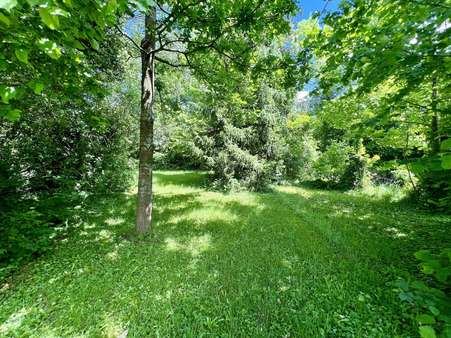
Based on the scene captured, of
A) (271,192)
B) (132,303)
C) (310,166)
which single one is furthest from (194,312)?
(310,166)

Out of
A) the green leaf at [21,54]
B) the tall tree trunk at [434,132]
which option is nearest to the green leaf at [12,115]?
the green leaf at [21,54]

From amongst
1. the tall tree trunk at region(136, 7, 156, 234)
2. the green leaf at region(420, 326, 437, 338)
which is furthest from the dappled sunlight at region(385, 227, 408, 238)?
the tall tree trunk at region(136, 7, 156, 234)

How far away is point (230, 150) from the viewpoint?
27.7 ft

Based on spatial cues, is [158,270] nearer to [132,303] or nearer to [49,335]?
[132,303]

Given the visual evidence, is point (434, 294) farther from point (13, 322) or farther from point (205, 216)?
point (205, 216)

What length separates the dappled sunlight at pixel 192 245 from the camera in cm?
353

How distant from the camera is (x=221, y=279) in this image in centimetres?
276

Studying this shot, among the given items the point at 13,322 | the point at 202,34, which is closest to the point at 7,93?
the point at 13,322

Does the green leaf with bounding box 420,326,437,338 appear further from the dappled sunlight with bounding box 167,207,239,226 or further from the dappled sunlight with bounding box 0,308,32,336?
the dappled sunlight with bounding box 167,207,239,226

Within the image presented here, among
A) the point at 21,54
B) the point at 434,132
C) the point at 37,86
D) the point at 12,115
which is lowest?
the point at 12,115

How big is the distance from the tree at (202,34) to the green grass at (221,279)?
995 millimetres

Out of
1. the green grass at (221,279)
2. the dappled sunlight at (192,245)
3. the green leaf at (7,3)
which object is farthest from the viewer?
the dappled sunlight at (192,245)

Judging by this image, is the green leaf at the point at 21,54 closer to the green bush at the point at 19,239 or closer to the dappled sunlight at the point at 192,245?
the green bush at the point at 19,239

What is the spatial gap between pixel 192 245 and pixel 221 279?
1095mm
